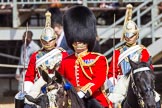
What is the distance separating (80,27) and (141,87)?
111cm

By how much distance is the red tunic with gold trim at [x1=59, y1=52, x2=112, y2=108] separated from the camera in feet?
22.5

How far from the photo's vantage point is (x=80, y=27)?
7043mm

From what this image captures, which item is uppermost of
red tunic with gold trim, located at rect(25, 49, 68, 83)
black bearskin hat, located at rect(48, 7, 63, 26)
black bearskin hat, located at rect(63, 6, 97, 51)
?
black bearskin hat, located at rect(63, 6, 97, 51)

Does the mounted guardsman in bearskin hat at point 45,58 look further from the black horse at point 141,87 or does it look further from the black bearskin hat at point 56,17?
the black bearskin hat at point 56,17

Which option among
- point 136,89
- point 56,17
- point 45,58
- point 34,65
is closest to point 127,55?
point 45,58

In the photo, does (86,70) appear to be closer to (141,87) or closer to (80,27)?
(80,27)

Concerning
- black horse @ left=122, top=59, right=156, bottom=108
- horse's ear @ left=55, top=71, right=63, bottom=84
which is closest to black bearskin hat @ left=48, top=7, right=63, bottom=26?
black horse @ left=122, top=59, right=156, bottom=108

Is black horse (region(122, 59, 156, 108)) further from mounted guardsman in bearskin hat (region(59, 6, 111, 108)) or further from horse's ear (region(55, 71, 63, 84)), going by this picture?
horse's ear (region(55, 71, 63, 84))

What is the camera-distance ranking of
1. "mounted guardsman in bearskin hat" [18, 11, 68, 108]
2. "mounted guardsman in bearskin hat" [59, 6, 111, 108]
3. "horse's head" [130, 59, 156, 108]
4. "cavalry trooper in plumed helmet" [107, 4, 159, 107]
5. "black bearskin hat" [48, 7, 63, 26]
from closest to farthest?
"horse's head" [130, 59, 156, 108] → "mounted guardsman in bearskin hat" [59, 6, 111, 108] → "mounted guardsman in bearskin hat" [18, 11, 68, 108] → "cavalry trooper in plumed helmet" [107, 4, 159, 107] → "black bearskin hat" [48, 7, 63, 26]

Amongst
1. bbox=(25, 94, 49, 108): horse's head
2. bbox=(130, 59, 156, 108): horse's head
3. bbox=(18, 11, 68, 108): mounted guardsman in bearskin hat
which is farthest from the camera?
bbox=(18, 11, 68, 108): mounted guardsman in bearskin hat

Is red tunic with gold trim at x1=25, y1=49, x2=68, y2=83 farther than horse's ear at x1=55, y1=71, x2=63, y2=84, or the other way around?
red tunic with gold trim at x1=25, y1=49, x2=68, y2=83

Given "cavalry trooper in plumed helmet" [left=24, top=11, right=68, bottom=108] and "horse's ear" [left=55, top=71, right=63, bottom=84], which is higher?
"horse's ear" [left=55, top=71, right=63, bottom=84]

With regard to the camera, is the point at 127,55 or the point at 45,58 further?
the point at 127,55

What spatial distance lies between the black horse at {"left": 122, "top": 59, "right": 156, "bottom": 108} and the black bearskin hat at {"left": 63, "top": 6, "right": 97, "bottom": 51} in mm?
653
